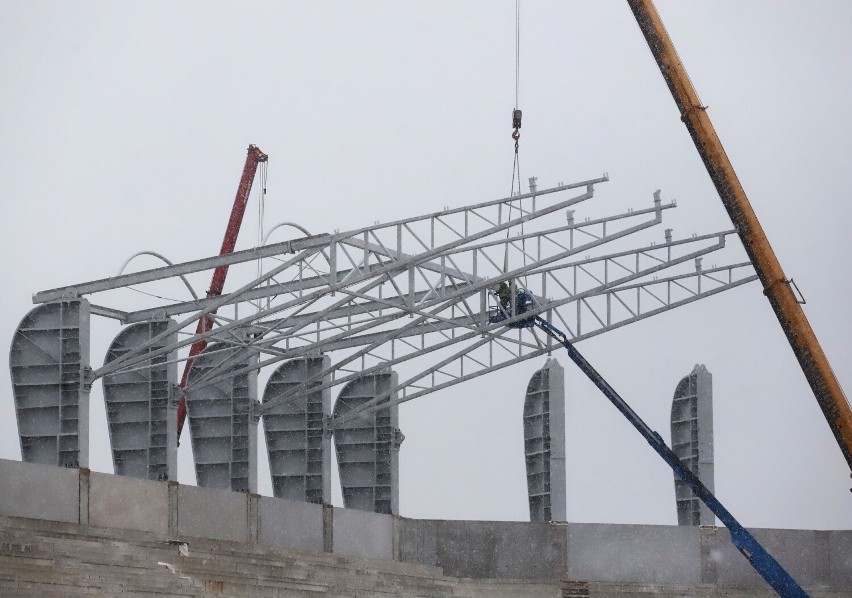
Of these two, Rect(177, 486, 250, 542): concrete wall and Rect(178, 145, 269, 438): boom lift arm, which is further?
Rect(178, 145, 269, 438): boom lift arm

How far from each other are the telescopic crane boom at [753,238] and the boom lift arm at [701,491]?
4492 mm

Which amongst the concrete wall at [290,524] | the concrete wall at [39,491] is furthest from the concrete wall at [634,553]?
the concrete wall at [39,491]

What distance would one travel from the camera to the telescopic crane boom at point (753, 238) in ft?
148

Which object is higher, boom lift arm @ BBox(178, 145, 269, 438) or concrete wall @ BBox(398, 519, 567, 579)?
boom lift arm @ BBox(178, 145, 269, 438)

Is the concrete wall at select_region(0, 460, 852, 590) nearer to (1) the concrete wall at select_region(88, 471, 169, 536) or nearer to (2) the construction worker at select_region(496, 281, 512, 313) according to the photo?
(1) the concrete wall at select_region(88, 471, 169, 536)

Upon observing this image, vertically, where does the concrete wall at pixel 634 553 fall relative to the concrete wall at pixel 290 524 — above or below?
below

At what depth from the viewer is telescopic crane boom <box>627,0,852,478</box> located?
45000 millimetres

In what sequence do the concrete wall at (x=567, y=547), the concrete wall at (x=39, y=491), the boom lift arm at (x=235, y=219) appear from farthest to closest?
the boom lift arm at (x=235, y=219), the concrete wall at (x=567, y=547), the concrete wall at (x=39, y=491)

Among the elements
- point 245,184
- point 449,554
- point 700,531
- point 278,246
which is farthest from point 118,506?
point 245,184

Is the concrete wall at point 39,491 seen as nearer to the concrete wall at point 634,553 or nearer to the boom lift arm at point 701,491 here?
the boom lift arm at point 701,491

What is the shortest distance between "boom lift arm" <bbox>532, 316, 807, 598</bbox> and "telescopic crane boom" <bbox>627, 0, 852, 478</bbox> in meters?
4.49

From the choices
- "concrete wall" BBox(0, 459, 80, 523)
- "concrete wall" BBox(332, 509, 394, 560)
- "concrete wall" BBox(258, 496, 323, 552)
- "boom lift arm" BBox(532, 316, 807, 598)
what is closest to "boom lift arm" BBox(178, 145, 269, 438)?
"concrete wall" BBox(332, 509, 394, 560)

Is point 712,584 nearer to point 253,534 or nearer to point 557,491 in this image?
point 557,491

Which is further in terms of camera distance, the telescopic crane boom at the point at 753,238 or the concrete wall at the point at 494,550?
the concrete wall at the point at 494,550
